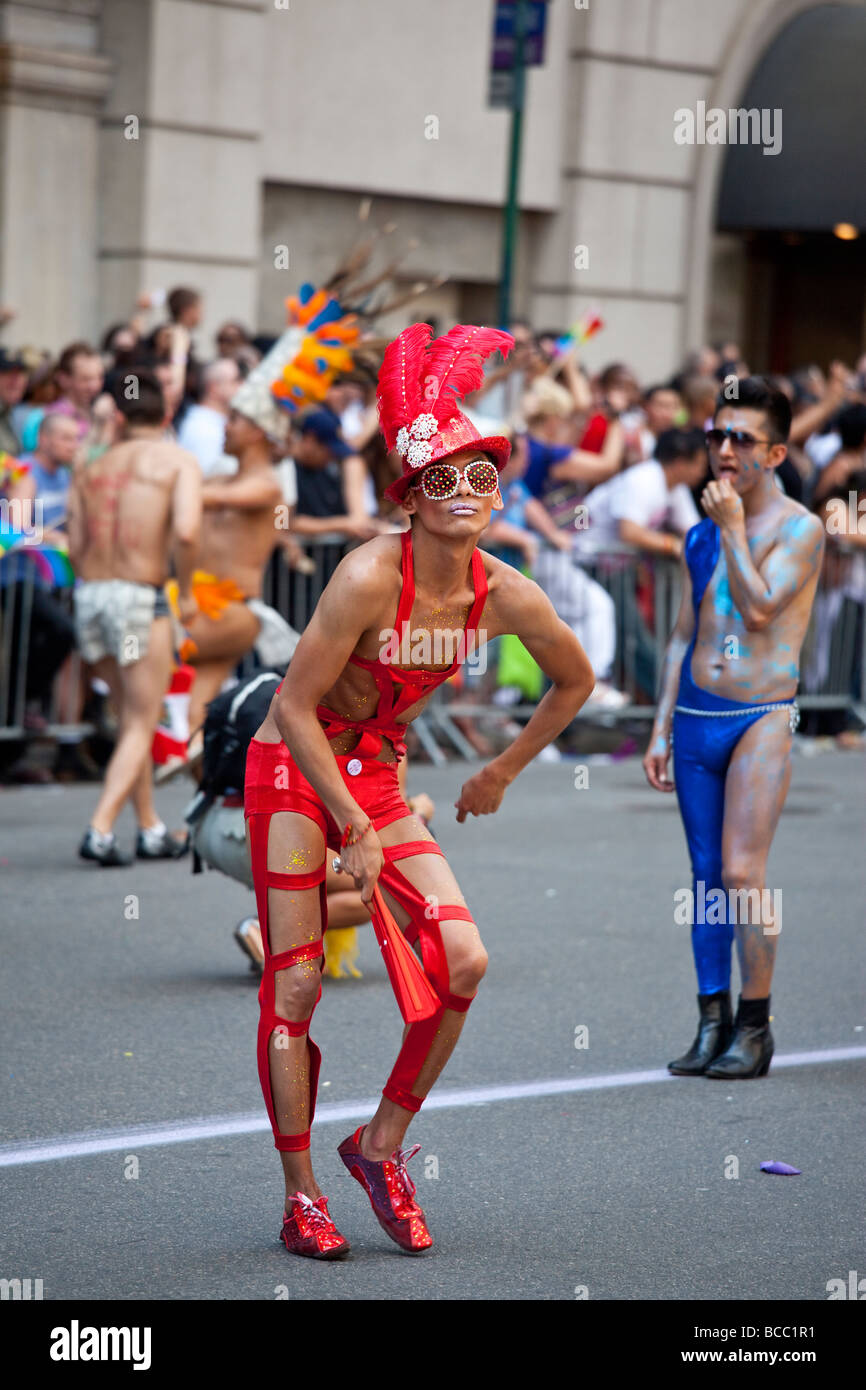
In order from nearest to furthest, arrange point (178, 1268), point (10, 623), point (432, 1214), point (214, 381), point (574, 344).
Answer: point (178, 1268), point (432, 1214), point (10, 623), point (214, 381), point (574, 344)

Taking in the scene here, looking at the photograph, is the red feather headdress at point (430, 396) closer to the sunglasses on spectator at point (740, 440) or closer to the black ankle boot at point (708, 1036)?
the sunglasses on spectator at point (740, 440)

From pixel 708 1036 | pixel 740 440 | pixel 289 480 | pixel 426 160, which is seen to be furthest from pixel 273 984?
pixel 426 160

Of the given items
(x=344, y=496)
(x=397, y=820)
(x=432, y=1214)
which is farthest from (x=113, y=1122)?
(x=344, y=496)

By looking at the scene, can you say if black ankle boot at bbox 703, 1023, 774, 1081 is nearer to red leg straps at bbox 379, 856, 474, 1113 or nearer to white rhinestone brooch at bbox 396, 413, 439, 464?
red leg straps at bbox 379, 856, 474, 1113

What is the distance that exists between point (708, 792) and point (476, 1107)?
47.8 inches

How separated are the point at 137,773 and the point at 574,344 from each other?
6.31 meters

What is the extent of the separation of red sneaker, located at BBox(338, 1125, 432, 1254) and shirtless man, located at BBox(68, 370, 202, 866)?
461 cm

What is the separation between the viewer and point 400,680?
4.61m

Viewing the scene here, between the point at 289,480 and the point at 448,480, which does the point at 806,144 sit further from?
the point at 448,480

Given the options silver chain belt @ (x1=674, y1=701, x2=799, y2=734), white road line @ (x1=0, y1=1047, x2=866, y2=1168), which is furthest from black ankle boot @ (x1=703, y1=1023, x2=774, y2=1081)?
silver chain belt @ (x1=674, y1=701, x2=799, y2=734)

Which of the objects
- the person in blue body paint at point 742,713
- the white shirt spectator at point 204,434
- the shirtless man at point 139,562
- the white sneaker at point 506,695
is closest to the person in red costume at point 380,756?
the person in blue body paint at point 742,713

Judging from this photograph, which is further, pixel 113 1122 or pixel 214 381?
pixel 214 381
